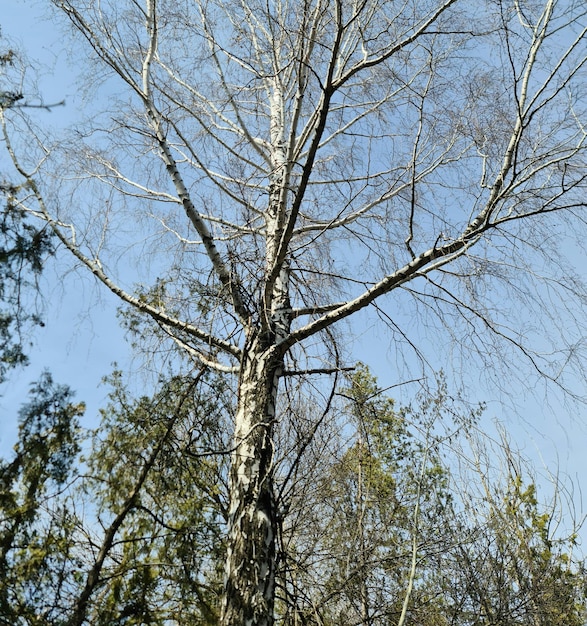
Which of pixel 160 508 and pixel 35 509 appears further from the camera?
pixel 160 508

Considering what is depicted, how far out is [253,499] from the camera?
9.71 ft

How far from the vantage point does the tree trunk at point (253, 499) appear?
2686 mm

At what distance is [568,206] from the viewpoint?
3.10 meters

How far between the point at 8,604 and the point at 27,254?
2.27 meters

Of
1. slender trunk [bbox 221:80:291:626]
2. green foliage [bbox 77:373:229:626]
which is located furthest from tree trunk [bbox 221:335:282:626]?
green foliage [bbox 77:373:229:626]

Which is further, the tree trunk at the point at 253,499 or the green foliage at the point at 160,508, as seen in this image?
the green foliage at the point at 160,508

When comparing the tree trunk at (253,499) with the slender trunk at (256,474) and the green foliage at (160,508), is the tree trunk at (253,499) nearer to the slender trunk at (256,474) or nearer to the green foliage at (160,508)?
the slender trunk at (256,474)

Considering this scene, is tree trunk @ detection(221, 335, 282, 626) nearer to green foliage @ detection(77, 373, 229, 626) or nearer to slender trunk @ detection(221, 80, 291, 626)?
slender trunk @ detection(221, 80, 291, 626)

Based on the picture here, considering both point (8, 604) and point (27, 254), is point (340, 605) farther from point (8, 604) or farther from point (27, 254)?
point (27, 254)

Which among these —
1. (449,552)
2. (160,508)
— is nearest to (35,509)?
(160,508)

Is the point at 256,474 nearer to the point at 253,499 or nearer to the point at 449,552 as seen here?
the point at 253,499

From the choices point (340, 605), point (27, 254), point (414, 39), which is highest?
point (414, 39)

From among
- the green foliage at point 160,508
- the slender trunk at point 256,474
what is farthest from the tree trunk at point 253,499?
the green foliage at point 160,508

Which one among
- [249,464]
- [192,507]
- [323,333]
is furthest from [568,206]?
[192,507]
